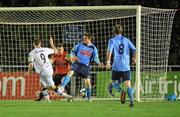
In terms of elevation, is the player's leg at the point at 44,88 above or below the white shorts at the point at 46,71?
below

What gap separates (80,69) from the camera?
67.9 ft

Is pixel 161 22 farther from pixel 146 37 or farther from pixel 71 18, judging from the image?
pixel 71 18

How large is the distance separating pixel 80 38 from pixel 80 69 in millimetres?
5451

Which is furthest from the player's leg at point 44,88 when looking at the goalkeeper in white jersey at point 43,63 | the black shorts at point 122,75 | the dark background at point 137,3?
the dark background at point 137,3

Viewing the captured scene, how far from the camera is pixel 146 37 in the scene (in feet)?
76.4

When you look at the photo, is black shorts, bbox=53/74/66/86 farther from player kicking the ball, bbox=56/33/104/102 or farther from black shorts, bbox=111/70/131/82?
black shorts, bbox=111/70/131/82

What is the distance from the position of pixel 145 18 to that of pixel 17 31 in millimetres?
5739

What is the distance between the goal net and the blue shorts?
1.75 metres

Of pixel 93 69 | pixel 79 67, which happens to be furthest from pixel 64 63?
pixel 93 69

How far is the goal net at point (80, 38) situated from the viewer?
2325cm

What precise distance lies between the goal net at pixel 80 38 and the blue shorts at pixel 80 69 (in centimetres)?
175

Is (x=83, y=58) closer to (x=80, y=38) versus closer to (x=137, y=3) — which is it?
(x=80, y=38)

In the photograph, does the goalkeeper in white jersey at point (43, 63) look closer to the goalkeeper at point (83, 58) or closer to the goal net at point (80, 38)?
the goalkeeper at point (83, 58)

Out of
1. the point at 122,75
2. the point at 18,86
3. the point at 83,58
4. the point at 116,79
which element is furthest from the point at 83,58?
the point at 18,86
